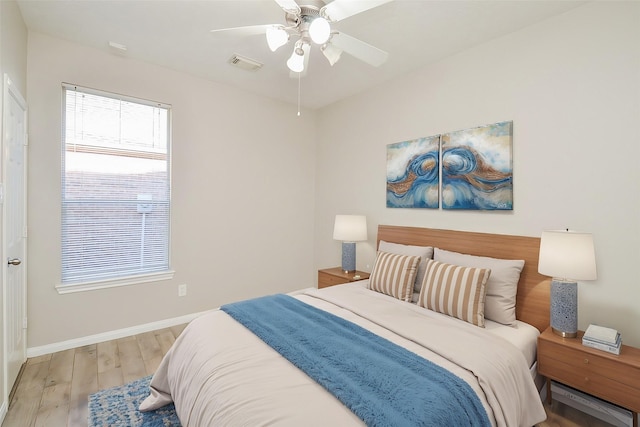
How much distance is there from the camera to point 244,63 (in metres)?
3.03

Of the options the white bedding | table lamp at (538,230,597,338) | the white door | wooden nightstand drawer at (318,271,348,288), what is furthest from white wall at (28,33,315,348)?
table lamp at (538,230,597,338)

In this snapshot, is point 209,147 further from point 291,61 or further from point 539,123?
point 539,123

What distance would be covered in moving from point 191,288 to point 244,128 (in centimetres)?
203

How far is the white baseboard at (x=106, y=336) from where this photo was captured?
265 centimetres

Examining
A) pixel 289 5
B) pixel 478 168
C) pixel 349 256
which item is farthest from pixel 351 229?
pixel 289 5

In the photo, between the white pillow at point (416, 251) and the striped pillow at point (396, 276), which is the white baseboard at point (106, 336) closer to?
the striped pillow at point (396, 276)

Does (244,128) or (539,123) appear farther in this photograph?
(244,128)

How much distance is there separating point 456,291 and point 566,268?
0.66 metres

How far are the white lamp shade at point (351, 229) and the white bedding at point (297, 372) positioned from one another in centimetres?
125

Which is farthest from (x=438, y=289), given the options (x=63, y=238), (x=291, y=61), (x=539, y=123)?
(x=63, y=238)

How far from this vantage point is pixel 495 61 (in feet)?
8.30

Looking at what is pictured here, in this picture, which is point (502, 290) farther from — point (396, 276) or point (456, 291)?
point (396, 276)

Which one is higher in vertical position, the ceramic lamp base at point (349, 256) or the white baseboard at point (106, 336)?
the ceramic lamp base at point (349, 256)

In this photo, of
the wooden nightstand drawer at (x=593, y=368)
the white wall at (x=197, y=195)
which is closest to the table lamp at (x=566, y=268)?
the wooden nightstand drawer at (x=593, y=368)
